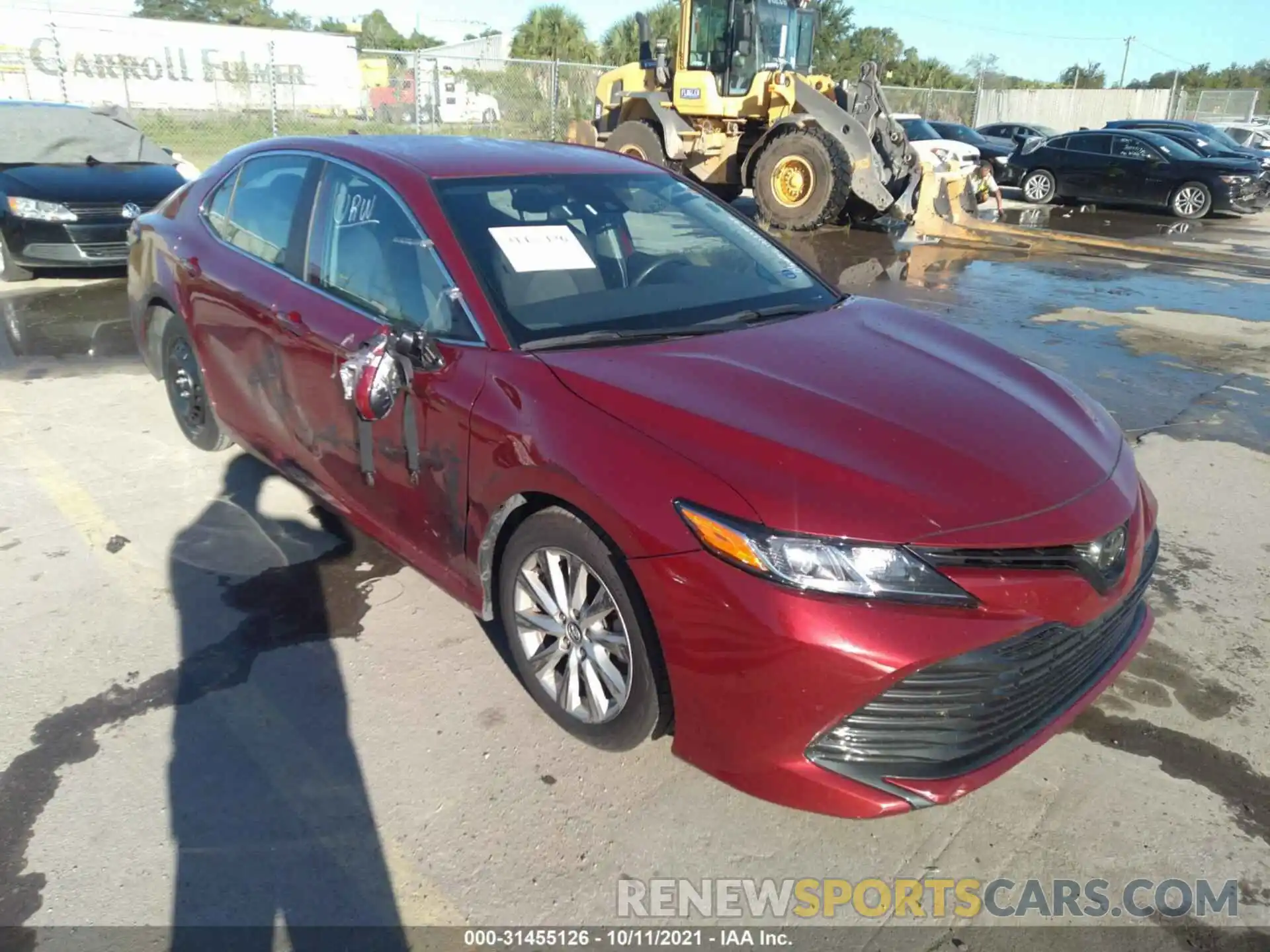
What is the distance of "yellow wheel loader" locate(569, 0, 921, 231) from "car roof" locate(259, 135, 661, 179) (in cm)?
931

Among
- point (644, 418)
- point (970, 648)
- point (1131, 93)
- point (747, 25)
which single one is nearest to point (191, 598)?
point (644, 418)

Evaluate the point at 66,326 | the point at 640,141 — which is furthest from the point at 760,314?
the point at 640,141

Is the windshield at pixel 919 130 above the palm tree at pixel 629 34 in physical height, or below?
below

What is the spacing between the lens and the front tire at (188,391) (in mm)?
4500

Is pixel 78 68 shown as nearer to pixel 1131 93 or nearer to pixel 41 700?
pixel 41 700

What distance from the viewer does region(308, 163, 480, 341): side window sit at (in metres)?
2.96

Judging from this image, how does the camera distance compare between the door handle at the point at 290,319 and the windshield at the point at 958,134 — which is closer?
the door handle at the point at 290,319

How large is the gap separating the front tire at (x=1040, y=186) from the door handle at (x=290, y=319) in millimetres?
19150

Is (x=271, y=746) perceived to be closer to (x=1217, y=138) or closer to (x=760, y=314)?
(x=760, y=314)

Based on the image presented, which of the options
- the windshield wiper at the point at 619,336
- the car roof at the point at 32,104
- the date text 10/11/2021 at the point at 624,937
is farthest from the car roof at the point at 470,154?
the car roof at the point at 32,104

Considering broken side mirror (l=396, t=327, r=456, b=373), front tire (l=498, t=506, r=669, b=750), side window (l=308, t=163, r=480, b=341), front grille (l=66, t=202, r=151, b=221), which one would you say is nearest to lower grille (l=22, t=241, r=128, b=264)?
front grille (l=66, t=202, r=151, b=221)

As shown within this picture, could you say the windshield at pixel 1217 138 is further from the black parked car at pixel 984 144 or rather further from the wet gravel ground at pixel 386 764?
the wet gravel ground at pixel 386 764

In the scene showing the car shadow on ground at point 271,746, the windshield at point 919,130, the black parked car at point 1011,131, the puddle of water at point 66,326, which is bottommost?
the car shadow on ground at point 271,746

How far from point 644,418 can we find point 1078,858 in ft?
5.32
